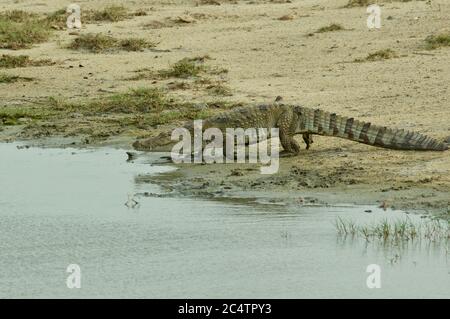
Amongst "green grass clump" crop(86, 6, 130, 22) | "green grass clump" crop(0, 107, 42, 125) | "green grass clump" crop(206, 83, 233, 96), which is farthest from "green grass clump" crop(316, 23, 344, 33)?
"green grass clump" crop(0, 107, 42, 125)

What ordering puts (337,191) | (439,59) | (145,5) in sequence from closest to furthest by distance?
(337,191)
(439,59)
(145,5)

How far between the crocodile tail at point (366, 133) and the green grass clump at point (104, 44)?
6.69 metres

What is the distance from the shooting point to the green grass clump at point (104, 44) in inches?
737

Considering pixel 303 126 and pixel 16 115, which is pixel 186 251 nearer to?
pixel 303 126

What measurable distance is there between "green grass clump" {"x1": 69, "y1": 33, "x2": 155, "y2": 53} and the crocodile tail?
6.69 metres

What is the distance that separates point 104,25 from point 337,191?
401 inches

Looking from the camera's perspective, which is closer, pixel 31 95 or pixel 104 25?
pixel 31 95

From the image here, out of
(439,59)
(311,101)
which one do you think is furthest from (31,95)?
(439,59)

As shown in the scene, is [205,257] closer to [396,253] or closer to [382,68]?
[396,253]

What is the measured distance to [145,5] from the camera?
71.9 ft

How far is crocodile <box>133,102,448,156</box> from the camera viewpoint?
12.2m

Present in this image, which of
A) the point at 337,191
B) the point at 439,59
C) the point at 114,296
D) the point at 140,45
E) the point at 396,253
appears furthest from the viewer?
the point at 140,45

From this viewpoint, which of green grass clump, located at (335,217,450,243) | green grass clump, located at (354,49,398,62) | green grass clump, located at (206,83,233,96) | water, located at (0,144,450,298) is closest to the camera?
water, located at (0,144,450,298)
